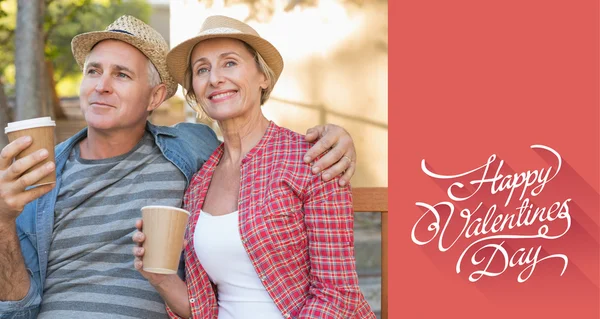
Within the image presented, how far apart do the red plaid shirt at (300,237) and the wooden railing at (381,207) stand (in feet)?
1.30

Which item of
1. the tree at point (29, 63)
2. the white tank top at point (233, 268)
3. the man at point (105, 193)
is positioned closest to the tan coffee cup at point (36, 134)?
the man at point (105, 193)

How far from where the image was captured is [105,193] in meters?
2.66

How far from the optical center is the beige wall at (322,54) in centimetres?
459

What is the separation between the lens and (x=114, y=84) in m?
2.69

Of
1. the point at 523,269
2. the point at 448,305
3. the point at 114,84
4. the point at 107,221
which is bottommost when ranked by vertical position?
the point at 448,305

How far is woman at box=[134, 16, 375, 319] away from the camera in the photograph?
2242mm

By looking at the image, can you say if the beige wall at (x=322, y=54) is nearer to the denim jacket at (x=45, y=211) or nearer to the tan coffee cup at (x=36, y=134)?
the denim jacket at (x=45, y=211)

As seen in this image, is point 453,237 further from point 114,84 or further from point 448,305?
point 114,84

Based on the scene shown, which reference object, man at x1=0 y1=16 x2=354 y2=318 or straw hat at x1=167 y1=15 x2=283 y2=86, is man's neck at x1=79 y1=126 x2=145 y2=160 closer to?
man at x1=0 y1=16 x2=354 y2=318

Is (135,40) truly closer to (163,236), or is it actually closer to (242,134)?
(242,134)

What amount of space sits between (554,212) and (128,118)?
5.20ft

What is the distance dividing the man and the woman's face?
258mm

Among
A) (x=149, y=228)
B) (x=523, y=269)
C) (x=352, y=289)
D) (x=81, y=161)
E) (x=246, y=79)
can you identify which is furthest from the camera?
(x=81, y=161)

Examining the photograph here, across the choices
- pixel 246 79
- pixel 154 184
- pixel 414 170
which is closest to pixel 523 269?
pixel 414 170
